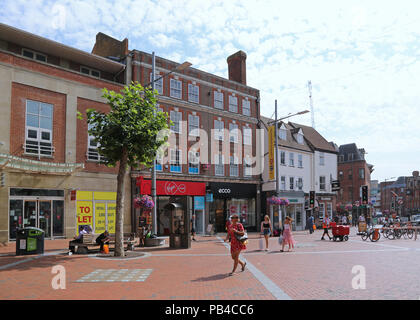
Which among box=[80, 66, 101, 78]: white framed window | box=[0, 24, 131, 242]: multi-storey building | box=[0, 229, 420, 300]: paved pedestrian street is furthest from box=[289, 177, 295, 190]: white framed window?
box=[0, 229, 420, 300]: paved pedestrian street

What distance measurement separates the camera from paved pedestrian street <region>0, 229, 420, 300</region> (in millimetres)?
7781

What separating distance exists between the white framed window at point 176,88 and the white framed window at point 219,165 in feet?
20.1

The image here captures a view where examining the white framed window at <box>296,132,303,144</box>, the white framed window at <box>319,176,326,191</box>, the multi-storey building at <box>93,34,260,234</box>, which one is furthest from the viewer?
the white framed window at <box>319,176,326,191</box>

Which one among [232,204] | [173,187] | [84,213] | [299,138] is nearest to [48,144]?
[84,213]

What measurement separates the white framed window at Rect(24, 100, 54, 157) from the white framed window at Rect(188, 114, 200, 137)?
1115cm

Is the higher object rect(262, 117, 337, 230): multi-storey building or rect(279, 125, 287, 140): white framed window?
rect(279, 125, 287, 140): white framed window

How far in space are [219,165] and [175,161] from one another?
4.86 metres

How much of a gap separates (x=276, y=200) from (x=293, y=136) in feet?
50.8

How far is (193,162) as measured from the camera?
29.8 metres

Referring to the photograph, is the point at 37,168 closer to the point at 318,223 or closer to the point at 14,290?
the point at 14,290

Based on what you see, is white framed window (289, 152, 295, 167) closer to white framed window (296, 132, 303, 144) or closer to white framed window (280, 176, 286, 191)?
white framed window (280, 176, 286, 191)

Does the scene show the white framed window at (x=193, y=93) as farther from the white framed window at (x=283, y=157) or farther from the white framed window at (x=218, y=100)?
the white framed window at (x=283, y=157)

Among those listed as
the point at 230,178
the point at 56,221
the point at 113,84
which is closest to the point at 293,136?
the point at 230,178

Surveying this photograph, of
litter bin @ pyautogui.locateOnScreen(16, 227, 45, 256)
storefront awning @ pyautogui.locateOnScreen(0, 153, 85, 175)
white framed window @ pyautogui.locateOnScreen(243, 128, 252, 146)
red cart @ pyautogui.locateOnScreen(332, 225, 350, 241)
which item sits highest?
white framed window @ pyautogui.locateOnScreen(243, 128, 252, 146)
